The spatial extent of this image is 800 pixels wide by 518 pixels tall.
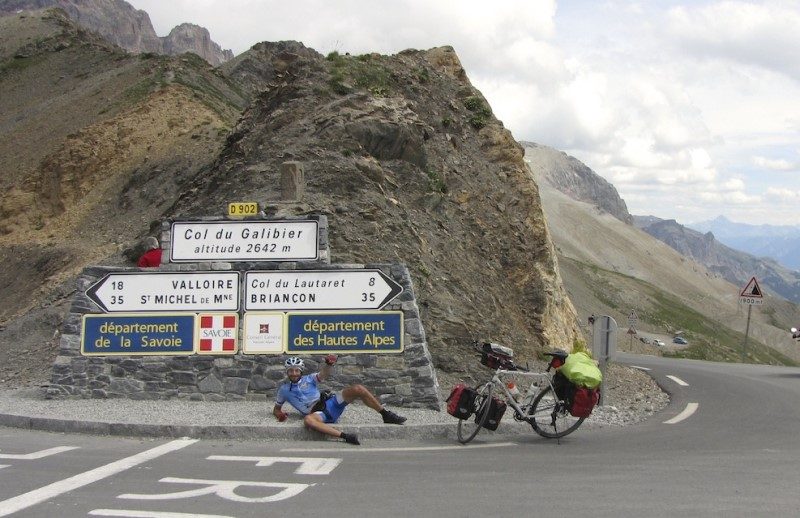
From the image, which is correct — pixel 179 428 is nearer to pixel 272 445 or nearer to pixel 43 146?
pixel 272 445

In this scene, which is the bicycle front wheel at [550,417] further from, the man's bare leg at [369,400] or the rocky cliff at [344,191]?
the rocky cliff at [344,191]

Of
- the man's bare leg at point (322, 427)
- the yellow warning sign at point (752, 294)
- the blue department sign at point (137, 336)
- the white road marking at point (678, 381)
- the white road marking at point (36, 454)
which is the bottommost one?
the white road marking at point (36, 454)

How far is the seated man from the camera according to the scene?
9047 mm

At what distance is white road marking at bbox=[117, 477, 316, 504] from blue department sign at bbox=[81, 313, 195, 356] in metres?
4.15

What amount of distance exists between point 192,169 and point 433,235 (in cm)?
1325

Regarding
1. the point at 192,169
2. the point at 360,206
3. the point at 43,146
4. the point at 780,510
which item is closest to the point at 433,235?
the point at 360,206

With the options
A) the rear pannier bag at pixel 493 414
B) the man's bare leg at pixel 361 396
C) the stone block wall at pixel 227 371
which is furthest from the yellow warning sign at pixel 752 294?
the man's bare leg at pixel 361 396

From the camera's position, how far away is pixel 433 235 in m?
16.1

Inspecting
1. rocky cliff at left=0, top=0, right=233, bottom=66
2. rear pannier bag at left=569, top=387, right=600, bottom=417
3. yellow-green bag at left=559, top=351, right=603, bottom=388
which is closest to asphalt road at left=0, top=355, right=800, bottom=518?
rear pannier bag at left=569, top=387, right=600, bottom=417

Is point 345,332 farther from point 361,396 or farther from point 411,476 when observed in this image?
point 411,476

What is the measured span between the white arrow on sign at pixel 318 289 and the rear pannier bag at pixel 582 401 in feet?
9.55

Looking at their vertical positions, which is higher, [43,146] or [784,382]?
[43,146]

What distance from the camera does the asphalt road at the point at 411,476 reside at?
20.3 ft

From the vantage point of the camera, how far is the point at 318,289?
11.0 meters
